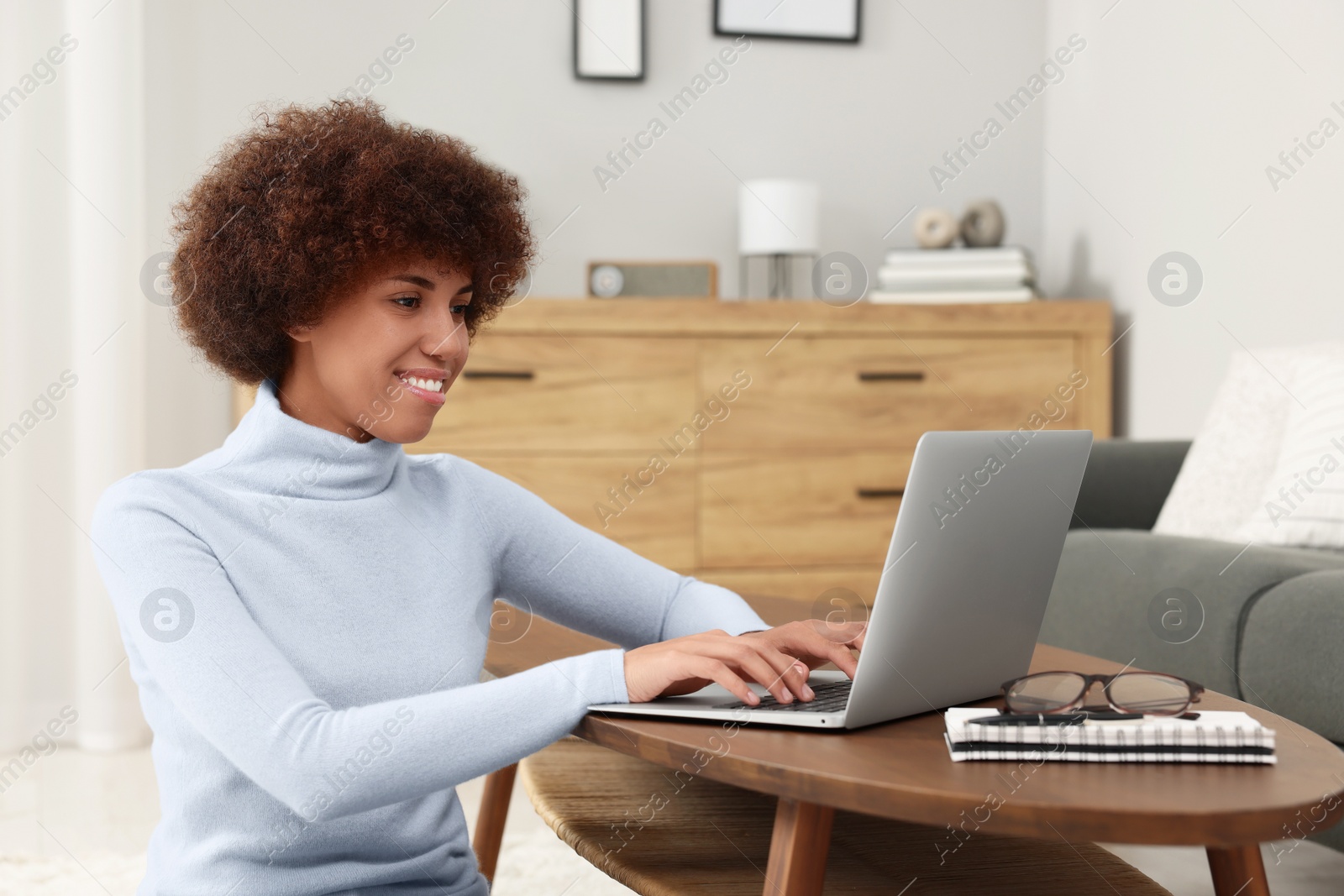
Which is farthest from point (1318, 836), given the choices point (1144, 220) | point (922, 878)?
point (1144, 220)

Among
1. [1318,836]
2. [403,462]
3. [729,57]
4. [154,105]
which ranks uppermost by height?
[729,57]

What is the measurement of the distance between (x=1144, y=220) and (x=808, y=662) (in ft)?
8.82

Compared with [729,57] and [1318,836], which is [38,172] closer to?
[729,57]

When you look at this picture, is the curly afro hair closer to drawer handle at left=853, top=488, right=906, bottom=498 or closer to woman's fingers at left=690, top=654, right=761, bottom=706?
woman's fingers at left=690, top=654, right=761, bottom=706

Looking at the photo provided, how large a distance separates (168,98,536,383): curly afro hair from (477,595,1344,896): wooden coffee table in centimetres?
47

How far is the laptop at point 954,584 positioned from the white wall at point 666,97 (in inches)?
99.6

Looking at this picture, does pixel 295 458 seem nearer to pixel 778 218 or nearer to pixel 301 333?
pixel 301 333

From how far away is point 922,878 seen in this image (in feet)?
3.21

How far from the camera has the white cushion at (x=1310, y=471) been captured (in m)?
2.03

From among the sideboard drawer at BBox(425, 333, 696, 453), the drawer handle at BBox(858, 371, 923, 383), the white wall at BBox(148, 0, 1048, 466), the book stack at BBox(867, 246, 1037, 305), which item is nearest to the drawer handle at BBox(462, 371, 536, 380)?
the sideboard drawer at BBox(425, 333, 696, 453)

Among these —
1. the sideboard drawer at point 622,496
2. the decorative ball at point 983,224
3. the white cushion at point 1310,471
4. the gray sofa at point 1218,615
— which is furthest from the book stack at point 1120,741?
the decorative ball at point 983,224

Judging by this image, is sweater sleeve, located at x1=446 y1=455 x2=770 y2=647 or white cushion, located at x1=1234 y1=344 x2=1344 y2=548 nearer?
sweater sleeve, located at x1=446 y1=455 x2=770 y2=647

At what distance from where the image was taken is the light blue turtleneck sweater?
83cm

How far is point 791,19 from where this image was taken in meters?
3.68
